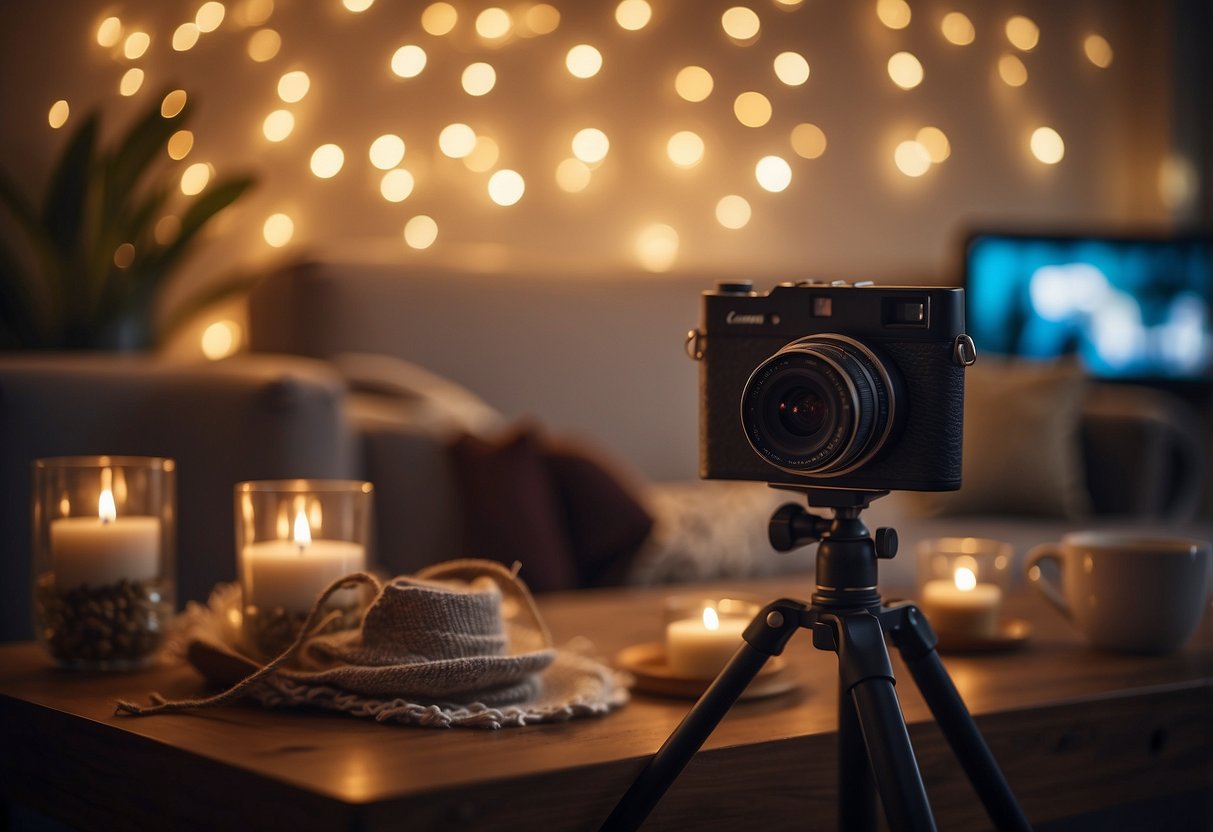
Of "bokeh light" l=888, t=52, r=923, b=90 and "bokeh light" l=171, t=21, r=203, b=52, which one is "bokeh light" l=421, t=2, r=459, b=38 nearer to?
"bokeh light" l=171, t=21, r=203, b=52

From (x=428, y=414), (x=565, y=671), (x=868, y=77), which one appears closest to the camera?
(x=565, y=671)

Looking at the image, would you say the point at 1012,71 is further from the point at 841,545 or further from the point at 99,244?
the point at 841,545

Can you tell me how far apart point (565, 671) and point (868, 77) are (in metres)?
2.61

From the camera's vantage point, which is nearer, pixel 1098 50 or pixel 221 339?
pixel 221 339

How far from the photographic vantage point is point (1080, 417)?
2.88 metres

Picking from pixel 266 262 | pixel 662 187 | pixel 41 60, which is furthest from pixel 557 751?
pixel 662 187

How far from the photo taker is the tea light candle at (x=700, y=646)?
3.16 ft

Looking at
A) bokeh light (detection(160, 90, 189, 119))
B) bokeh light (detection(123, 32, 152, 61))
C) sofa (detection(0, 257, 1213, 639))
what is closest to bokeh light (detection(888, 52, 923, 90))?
sofa (detection(0, 257, 1213, 639))

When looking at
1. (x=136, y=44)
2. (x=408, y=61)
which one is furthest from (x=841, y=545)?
(x=408, y=61)

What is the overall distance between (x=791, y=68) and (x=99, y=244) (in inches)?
67.1

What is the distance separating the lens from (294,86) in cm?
251

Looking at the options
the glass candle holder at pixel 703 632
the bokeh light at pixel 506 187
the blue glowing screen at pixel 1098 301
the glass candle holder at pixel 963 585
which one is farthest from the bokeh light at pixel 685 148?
the glass candle holder at pixel 703 632

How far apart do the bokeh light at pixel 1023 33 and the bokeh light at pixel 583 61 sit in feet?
4.29

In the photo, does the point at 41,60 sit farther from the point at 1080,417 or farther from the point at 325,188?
the point at 1080,417
